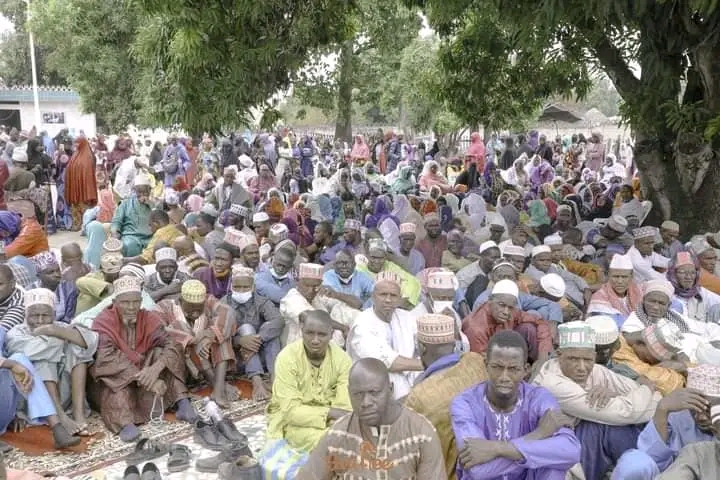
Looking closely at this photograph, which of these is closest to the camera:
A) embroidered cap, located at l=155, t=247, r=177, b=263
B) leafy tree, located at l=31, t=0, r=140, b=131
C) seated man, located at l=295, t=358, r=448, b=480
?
seated man, located at l=295, t=358, r=448, b=480

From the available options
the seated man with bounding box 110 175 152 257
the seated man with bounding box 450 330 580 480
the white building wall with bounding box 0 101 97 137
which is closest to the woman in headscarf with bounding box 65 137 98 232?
the seated man with bounding box 110 175 152 257

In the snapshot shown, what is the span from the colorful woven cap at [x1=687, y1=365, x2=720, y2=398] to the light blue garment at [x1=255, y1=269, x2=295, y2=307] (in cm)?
345

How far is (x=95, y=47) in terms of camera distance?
22.5 meters

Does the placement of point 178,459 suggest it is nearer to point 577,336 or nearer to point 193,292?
point 193,292

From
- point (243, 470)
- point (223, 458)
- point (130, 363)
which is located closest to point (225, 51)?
point (130, 363)

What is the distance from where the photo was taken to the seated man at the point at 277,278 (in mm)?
6141

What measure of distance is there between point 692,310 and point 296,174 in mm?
11353

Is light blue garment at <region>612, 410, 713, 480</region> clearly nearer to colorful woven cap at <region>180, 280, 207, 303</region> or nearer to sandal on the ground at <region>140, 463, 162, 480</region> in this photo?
sandal on the ground at <region>140, 463, 162, 480</region>

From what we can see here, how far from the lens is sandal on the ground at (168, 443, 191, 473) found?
4.52 m

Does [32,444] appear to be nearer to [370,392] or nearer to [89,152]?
[370,392]

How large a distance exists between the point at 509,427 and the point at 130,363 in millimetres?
2873

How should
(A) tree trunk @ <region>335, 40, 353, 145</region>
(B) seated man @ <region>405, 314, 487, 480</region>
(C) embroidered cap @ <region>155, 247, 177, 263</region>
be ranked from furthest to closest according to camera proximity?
(A) tree trunk @ <region>335, 40, 353, 145</region>, (C) embroidered cap @ <region>155, 247, 177, 263</region>, (B) seated man @ <region>405, 314, 487, 480</region>

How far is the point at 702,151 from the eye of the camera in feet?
26.0

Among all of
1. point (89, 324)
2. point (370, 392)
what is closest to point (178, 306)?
point (89, 324)
